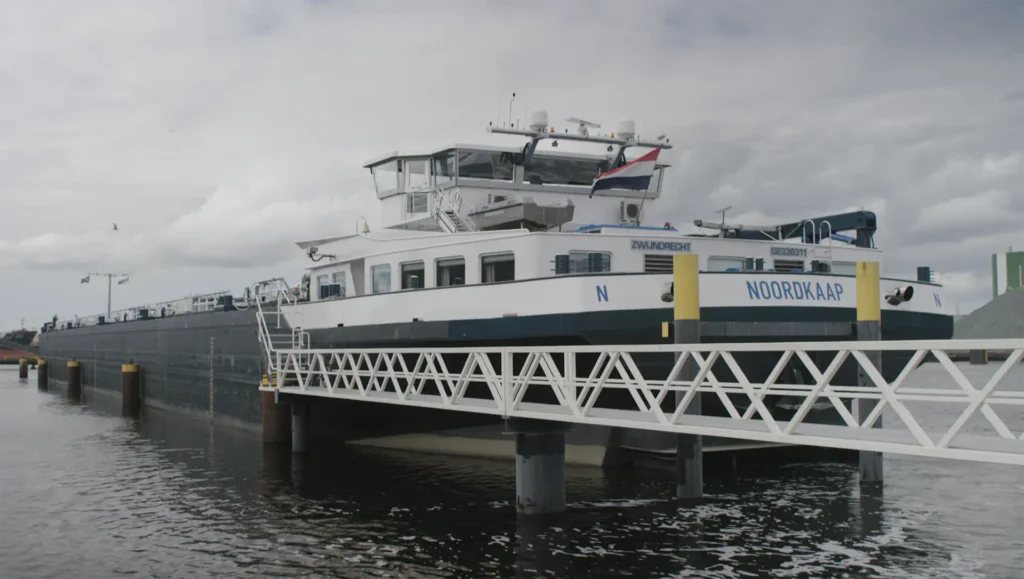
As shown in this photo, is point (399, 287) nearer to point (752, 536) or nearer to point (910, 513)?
point (752, 536)

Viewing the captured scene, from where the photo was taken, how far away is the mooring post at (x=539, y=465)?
14.6m

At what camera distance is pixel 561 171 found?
2431 cm

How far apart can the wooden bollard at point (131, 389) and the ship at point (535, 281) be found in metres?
10.3

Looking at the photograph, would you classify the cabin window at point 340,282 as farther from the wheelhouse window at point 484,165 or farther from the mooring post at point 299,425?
the wheelhouse window at point 484,165

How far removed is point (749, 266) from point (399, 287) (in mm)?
8114

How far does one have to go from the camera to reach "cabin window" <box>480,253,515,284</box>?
61.4 ft

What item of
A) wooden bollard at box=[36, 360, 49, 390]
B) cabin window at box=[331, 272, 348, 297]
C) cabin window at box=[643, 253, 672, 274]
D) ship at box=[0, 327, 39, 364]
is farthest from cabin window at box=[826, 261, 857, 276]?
ship at box=[0, 327, 39, 364]

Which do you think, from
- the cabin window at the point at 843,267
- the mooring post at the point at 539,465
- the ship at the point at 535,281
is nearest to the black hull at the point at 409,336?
the ship at the point at 535,281

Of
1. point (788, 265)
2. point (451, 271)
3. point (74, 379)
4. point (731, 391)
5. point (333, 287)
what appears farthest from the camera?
point (74, 379)

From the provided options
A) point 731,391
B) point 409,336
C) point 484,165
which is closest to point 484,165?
point 484,165

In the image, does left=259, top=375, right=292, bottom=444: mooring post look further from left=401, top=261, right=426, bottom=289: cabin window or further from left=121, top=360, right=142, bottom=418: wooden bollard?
left=121, top=360, right=142, bottom=418: wooden bollard

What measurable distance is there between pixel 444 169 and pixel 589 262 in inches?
303

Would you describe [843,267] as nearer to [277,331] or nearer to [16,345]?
[277,331]

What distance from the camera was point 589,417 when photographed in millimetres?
12875
